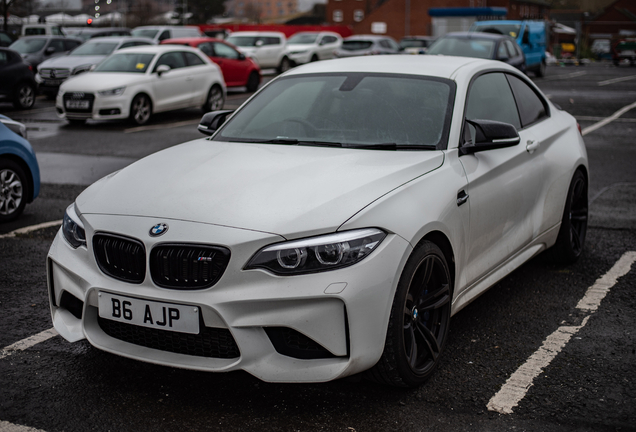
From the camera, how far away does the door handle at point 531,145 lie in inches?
192

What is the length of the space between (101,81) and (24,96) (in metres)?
4.07

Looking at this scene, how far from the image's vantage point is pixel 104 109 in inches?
579

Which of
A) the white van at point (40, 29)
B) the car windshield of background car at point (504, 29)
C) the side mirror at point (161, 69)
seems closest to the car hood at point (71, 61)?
the side mirror at point (161, 69)

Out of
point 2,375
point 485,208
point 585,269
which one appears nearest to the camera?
point 2,375

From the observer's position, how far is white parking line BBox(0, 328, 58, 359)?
410 centimetres

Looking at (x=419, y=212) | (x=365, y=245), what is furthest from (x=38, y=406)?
(x=419, y=212)

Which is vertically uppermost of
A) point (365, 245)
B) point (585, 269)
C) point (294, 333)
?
point (365, 245)

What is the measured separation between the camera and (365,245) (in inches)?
127

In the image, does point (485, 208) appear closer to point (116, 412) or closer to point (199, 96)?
point (116, 412)

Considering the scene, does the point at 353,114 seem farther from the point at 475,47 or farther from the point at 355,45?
the point at 355,45

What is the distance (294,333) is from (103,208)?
1.13 metres

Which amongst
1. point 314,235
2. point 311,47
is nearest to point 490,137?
point 314,235

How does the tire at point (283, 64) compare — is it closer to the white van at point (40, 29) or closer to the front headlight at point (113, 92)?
the white van at point (40, 29)

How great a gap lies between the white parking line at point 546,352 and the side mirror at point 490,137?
1153 millimetres
